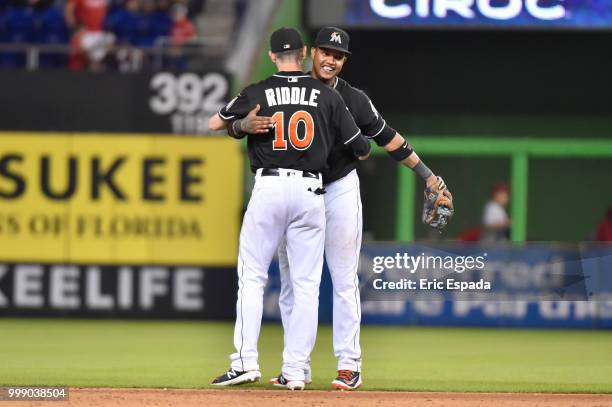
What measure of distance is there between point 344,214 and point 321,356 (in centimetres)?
276

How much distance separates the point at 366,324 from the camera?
560 inches

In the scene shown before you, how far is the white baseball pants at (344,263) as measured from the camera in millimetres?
8094

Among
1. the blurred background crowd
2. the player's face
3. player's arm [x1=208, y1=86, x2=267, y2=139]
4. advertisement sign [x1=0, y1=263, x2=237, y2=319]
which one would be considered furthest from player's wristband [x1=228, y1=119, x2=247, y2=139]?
the blurred background crowd

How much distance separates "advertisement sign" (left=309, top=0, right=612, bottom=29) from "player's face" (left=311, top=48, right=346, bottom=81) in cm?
597

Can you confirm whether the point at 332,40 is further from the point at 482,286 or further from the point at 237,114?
the point at 482,286

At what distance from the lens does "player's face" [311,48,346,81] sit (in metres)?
8.03

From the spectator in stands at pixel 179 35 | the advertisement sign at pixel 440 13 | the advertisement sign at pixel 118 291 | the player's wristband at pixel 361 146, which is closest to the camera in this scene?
the player's wristband at pixel 361 146

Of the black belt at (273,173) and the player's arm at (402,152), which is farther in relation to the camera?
the player's arm at (402,152)

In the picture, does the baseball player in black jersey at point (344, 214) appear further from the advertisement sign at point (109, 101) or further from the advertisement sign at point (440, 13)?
the advertisement sign at point (109, 101)

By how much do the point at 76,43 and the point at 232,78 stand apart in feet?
8.80

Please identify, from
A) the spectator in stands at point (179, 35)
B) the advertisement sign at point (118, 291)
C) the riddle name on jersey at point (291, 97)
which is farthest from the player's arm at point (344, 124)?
the spectator in stands at point (179, 35)

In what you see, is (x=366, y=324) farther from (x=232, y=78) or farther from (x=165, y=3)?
(x=165, y=3)

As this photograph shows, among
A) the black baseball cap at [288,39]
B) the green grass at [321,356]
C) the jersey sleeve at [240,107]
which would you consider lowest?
the green grass at [321,356]

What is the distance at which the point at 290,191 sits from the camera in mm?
7816
